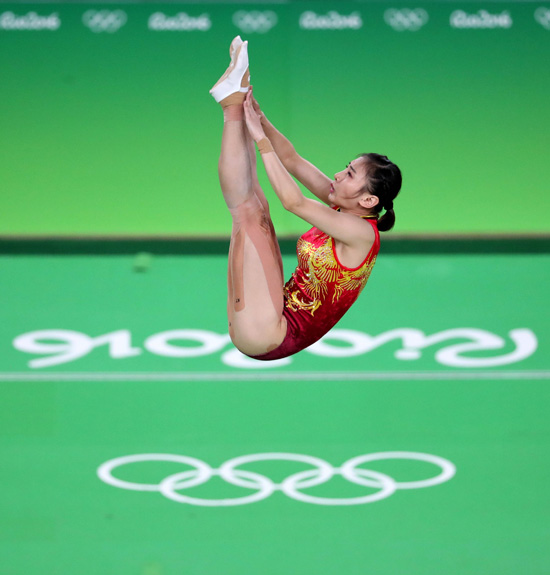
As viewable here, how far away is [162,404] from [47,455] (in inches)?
38.6

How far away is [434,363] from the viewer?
23.6ft

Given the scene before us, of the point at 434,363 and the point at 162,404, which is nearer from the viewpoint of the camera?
the point at 162,404

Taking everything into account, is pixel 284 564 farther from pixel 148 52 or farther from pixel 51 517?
pixel 148 52

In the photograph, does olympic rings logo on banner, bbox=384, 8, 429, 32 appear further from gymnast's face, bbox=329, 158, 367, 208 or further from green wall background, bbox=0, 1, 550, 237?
gymnast's face, bbox=329, 158, 367, 208

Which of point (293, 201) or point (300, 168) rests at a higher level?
point (300, 168)

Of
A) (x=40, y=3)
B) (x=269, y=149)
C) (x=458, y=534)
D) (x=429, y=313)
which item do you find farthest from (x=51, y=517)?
(x=40, y=3)

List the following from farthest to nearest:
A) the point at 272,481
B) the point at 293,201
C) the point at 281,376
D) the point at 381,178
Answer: the point at 281,376
the point at 272,481
the point at 381,178
the point at 293,201

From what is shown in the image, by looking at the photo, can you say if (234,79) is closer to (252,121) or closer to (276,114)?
(252,121)

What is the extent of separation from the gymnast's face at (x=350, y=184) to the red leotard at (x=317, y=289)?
4.8 inches

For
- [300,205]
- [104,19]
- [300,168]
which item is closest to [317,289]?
[300,205]

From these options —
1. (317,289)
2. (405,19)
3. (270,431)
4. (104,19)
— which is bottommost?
(270,431)

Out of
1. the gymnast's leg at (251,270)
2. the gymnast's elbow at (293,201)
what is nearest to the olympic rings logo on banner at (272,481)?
the gymnast's leg at (251,270)

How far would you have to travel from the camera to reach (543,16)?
354 inches

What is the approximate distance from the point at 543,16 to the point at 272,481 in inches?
225
